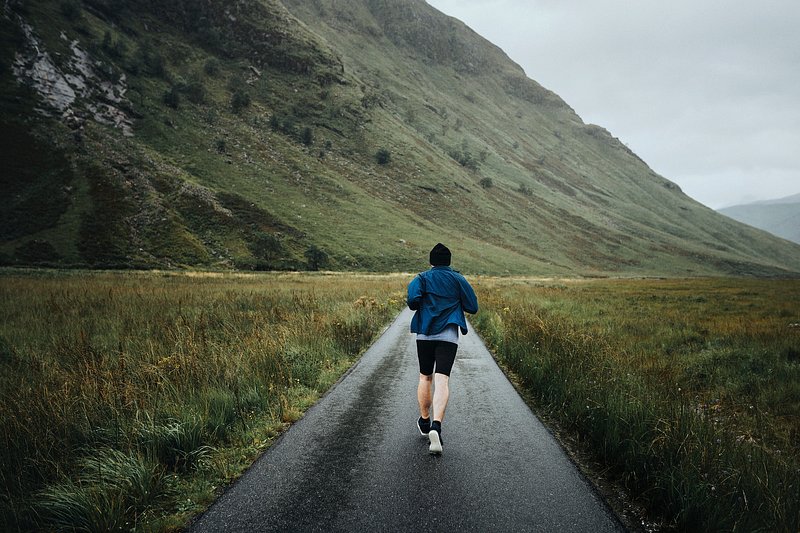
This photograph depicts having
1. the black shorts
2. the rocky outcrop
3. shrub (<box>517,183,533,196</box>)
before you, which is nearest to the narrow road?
the black shorts

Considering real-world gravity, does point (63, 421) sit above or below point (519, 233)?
below

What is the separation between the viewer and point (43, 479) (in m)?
3.59

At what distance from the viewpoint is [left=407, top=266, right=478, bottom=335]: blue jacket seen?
16.4 ft

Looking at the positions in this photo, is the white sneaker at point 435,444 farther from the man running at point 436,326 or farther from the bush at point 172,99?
the bush at point 172,99

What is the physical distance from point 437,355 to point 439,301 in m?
0.73

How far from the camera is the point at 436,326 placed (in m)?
4.96

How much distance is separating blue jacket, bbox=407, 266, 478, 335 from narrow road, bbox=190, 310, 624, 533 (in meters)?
1.51

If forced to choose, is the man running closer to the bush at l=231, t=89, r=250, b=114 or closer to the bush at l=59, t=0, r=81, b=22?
the bush at l=231, t=89, r=250, b=114

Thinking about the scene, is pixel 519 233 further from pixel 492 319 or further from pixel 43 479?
pixel 43 479

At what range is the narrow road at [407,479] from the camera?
10.3ft

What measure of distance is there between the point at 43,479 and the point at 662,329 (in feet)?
51.1

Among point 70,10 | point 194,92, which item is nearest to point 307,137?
point 194,92

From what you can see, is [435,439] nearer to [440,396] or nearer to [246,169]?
[440,396]

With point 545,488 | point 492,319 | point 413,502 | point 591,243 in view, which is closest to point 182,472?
point 413,502
